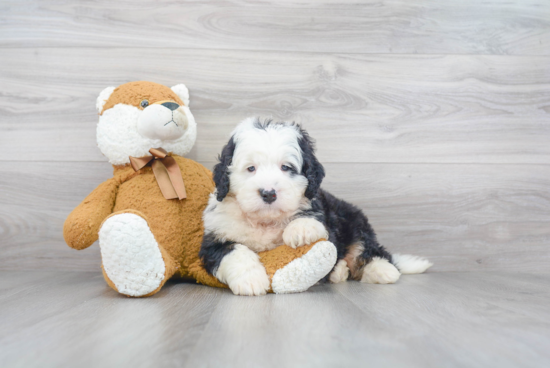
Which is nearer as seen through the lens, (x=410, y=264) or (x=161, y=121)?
(x=161, y=121)

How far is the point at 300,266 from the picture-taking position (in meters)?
1.38

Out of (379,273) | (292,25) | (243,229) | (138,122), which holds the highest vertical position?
(292,25)

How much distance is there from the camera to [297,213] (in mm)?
1497

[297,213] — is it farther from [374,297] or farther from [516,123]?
[516,123]

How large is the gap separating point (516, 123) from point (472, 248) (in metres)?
0.70

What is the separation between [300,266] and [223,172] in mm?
430

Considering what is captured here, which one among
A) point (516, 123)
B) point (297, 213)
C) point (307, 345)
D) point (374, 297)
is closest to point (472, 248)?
point (516, 123)

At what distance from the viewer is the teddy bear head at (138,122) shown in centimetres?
159

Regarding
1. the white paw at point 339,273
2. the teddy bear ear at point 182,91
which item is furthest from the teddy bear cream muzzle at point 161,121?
the white paw at point 339,273

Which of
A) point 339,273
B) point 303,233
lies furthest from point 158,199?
point 339,273

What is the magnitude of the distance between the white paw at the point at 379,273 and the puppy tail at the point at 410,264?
8.7 inches

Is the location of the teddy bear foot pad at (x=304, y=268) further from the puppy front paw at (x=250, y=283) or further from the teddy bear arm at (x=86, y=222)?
the teddy bear arm at (x=86, y=222)

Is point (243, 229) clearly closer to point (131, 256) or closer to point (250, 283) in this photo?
point (250, 283)

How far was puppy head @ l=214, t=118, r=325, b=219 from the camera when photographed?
1.36 m
